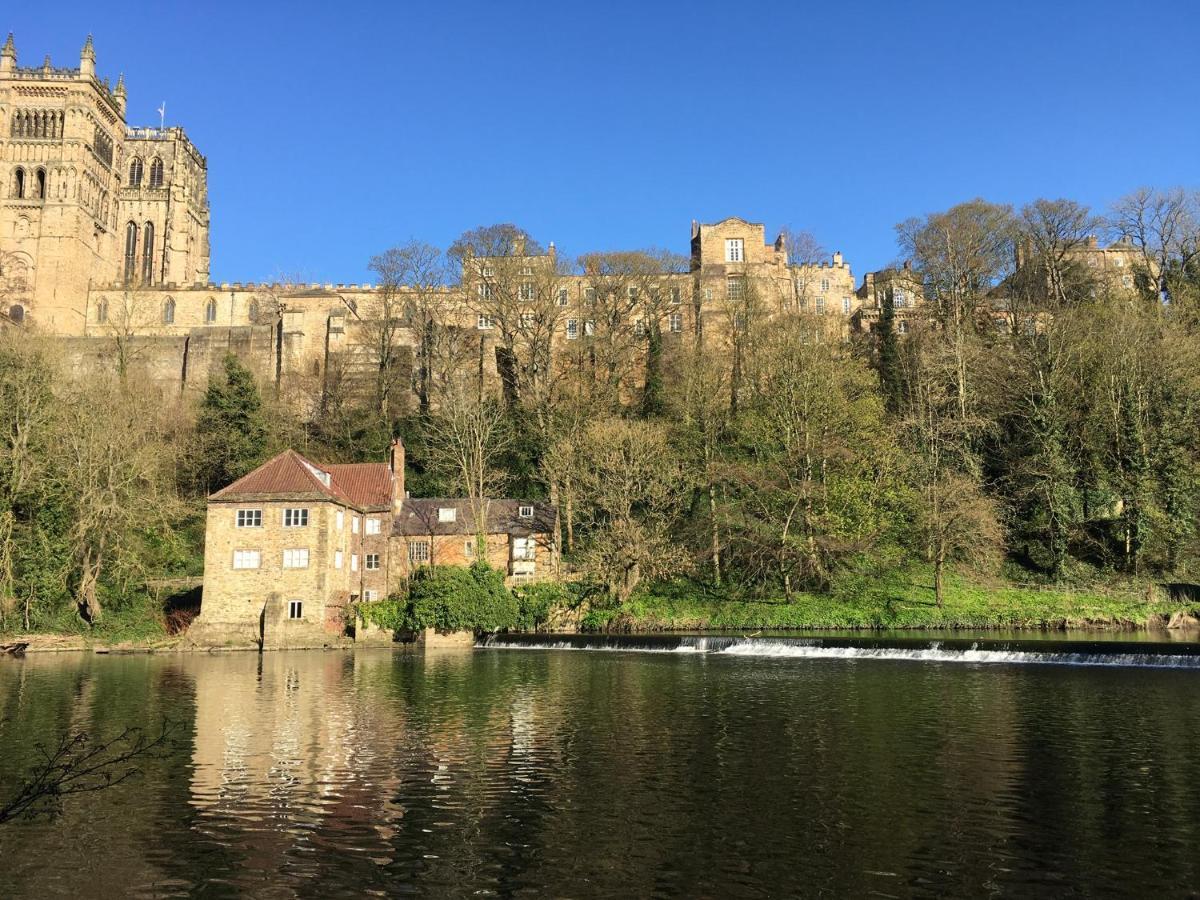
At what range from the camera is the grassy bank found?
39.1 meters

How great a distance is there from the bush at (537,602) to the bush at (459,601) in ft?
3.69

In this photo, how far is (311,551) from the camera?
40719mm

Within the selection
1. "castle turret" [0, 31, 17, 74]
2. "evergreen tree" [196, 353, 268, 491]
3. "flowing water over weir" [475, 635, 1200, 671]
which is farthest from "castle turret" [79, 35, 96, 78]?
"flowing water over weir" [475, 635, 1200, 671]

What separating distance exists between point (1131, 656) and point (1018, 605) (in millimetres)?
12383

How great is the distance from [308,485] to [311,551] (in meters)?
3.16

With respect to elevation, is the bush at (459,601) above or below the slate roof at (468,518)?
below

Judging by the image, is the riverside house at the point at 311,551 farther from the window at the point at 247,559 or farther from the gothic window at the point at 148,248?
the gothic window at the point at 148,248

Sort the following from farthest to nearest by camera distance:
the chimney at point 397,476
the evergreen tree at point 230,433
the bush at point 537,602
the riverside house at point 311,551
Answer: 1. the evergreen tree at point 230,433
2. the chimney at point 397,476
3. the bush at point 537,602
4. the riverside house at point 311,551

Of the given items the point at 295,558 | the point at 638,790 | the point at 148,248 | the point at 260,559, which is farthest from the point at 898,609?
the point at 148,248

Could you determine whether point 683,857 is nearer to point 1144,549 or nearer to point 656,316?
point 1144,549

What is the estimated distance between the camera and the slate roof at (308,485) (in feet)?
135

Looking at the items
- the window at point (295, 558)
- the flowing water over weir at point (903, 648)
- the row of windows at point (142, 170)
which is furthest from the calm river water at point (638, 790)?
the row of windows at point (142, 170)

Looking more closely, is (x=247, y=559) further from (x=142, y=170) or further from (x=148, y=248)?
(x=142, y=170)

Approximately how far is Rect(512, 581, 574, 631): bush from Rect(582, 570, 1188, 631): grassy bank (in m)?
1.67
